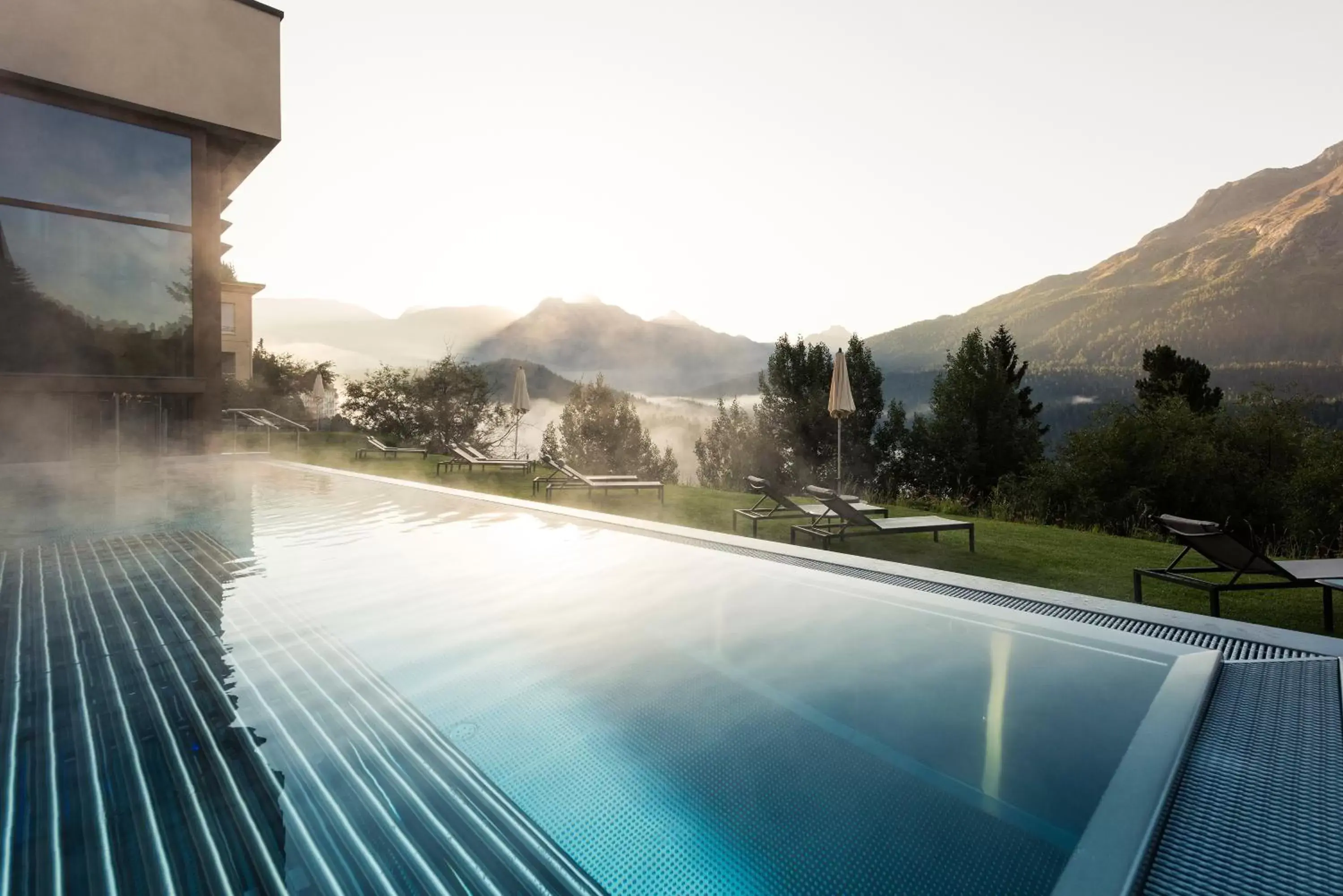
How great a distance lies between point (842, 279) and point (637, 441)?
559 inches

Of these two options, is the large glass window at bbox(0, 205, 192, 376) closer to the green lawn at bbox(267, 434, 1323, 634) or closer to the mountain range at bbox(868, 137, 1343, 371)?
the green lawn at bbox(267, 434, 1323, 634)

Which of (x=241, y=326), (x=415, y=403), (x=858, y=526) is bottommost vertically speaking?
(x=858, y=526)

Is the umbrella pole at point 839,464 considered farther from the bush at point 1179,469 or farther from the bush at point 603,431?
the bush at point 1179,469


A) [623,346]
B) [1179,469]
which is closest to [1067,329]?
[623,346]

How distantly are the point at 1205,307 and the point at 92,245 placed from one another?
263 ft

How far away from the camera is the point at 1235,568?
405cm

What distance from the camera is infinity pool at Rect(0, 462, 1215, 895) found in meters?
1.42

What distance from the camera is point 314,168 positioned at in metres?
16.5

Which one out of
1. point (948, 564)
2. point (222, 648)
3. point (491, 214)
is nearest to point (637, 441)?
point (491, 214)

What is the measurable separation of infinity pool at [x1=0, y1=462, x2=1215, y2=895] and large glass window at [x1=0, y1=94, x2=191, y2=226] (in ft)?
28.3

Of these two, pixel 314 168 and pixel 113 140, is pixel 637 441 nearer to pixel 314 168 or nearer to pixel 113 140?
pixel 314 168

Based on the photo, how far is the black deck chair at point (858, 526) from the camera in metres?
5.94

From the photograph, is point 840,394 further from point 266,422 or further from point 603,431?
point 603,431

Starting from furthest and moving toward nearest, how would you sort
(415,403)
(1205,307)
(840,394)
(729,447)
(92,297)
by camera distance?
(1205,307) < (729,447) < (415,403) < (92,297) < (840,394)
